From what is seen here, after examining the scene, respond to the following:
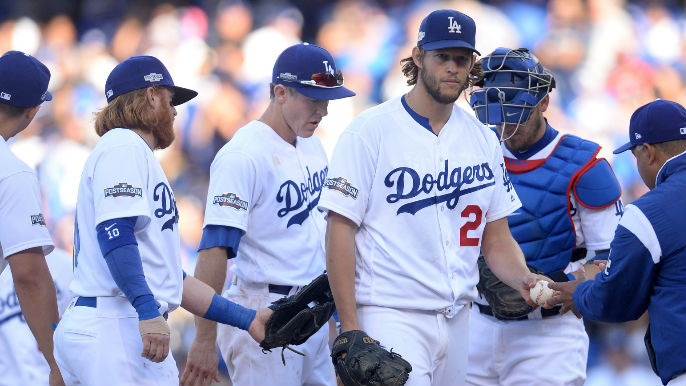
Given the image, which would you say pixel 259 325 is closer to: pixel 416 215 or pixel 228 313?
pixel 228 313

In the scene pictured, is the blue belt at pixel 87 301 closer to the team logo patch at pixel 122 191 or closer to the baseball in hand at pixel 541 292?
the team logo patch at pixel 122 191

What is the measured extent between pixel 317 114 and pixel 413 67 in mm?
833

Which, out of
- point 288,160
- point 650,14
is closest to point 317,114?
point 288,160

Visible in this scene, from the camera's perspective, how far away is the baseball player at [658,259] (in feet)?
11.8

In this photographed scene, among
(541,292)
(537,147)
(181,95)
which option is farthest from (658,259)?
(181,95)

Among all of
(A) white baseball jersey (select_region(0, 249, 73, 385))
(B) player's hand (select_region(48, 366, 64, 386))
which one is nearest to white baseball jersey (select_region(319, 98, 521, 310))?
(B) player's hand (select_region(48, 366, 64, 386))

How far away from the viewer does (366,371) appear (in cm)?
356

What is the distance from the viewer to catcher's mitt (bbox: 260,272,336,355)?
429 centimetres

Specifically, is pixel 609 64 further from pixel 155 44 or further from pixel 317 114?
pixel 317 114

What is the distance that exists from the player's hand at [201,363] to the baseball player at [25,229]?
0.75m

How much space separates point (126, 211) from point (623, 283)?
205 centimetres

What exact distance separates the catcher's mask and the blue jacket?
4.29ft

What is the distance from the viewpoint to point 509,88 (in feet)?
16.5

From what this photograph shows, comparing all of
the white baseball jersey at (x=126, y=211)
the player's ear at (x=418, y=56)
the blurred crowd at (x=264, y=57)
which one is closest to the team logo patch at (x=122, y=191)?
the white baseball jersey at (x=126, y=211)
